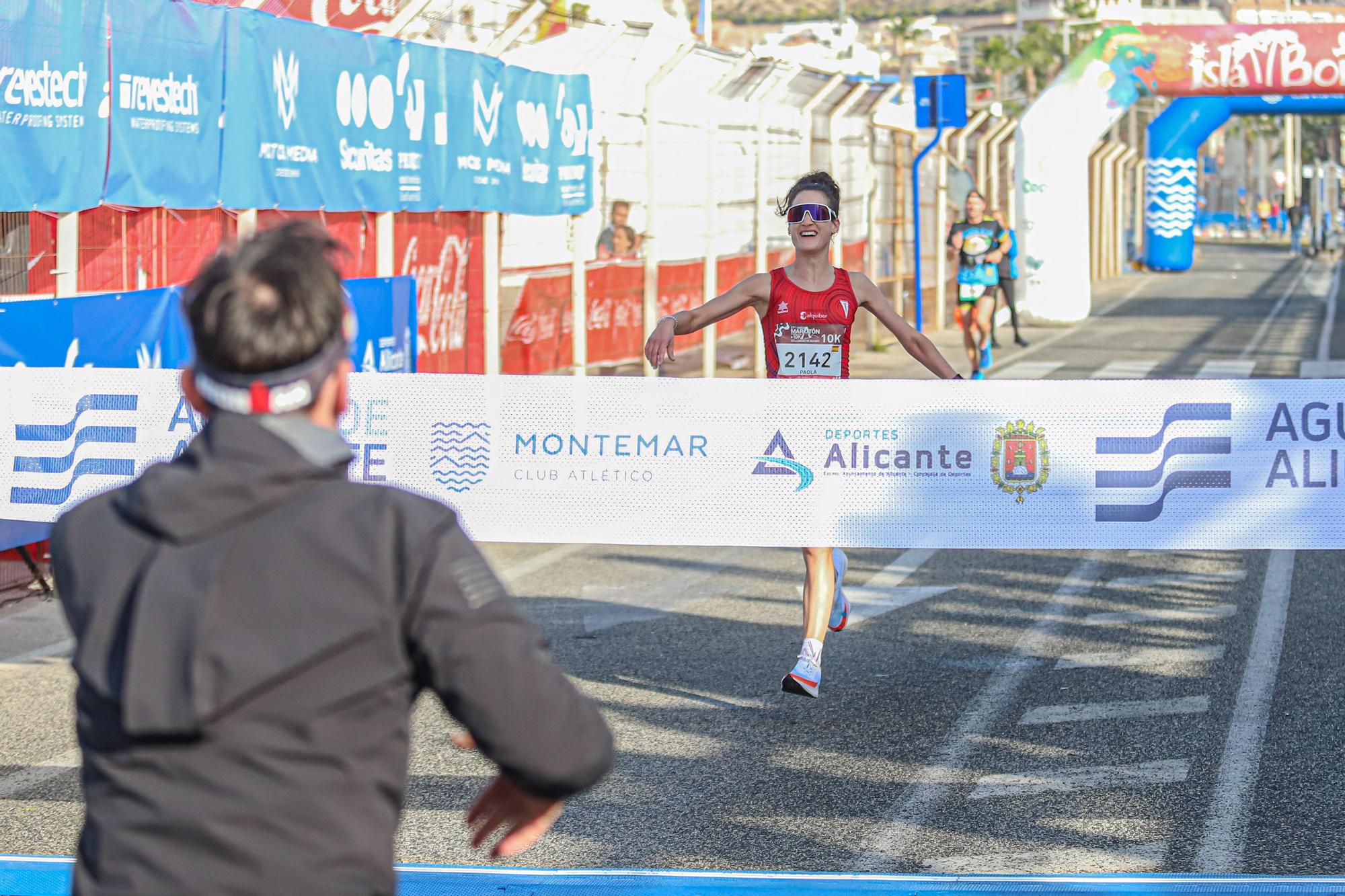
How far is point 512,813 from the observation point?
2.24 metres

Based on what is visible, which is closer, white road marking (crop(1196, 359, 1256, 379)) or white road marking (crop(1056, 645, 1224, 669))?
white road marking (crop(1056, 645, 1224, 669))

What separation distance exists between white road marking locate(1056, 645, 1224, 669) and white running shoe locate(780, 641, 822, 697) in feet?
4.24

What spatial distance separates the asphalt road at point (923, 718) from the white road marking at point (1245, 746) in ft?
0.05

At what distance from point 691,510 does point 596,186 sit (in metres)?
11.9

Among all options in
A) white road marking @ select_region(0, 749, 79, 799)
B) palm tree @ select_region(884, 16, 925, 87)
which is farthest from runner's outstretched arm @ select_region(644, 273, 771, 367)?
palm tree @ select_region(884, 16, 925, 87)

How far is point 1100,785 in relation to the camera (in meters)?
5.86

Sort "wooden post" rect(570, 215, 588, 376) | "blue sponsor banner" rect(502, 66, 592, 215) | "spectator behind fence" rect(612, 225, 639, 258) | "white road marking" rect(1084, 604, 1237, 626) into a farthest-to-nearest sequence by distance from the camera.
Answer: "spectator behind fence" rect(612, 225, 639, 258) → "wooden post" rect(570, 215, 588, 376) → "blue sponsor banner" rect(502, 66, 592, 215) → "white road marking" rect(1084, 604, 1237, 626)

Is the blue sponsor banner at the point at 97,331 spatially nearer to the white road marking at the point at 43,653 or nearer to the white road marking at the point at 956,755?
the white road marking at the point at 43,653

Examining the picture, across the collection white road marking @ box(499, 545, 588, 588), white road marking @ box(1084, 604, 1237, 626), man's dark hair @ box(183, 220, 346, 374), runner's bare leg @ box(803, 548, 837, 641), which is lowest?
white road marking @ box(1084, 604, 1237, 626)

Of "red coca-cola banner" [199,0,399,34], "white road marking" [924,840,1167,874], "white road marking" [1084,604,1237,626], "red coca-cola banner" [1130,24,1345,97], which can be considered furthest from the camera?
"red coca-cola banner" [1130,24,1345,97]

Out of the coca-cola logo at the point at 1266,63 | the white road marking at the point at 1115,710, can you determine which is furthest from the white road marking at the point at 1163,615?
the coca-cola logo at the point at 1266,63

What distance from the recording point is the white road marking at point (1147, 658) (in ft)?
24.8

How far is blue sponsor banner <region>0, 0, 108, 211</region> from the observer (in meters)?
8.74

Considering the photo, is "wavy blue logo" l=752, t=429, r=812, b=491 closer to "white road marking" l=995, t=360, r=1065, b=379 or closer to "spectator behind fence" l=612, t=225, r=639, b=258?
"spectator behind fence" l=612, t=225, r=639, b=258
